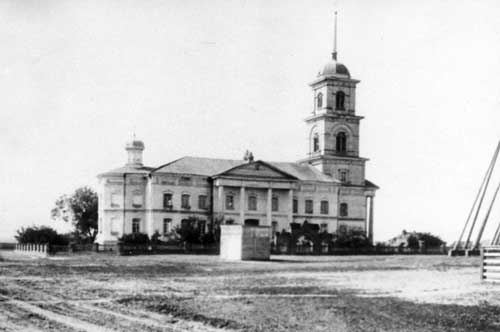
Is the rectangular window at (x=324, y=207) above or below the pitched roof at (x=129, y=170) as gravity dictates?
below

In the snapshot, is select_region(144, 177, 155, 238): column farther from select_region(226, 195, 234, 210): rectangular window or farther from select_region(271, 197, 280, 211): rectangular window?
select_region(271, 197, 280, 211): rectangular window

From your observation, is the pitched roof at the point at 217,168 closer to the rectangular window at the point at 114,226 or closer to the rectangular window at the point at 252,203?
the rectangular window at the point at 252,203

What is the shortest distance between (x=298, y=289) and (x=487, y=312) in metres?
6.27

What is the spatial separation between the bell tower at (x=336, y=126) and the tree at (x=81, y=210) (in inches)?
1089

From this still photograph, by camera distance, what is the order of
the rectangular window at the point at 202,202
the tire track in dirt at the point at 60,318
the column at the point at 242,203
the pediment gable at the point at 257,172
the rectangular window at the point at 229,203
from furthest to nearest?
1. the rectangular window at the point at 229,203
2. the rectangular window at the point at 202,202
3. the pediment gable at the point at 257,172
4. the column at the point at 242,203
5. the tire track in dirt at the point at 60,318

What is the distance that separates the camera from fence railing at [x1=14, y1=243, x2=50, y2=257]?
51928mm

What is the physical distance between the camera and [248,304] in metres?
15.1

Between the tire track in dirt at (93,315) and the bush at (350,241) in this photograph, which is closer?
the tire track in dirt at (93,315)

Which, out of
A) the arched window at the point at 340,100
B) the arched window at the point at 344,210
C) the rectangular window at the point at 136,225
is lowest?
the rectangular window at the point at 136,225

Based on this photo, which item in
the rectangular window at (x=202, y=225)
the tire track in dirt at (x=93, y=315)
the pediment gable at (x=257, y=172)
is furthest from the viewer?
the pediment gable at (x=257, y=172)

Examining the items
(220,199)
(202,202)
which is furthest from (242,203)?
(202,202)

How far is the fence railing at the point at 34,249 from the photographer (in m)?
51.9

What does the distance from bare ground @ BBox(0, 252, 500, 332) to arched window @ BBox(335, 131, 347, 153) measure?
2099 inches

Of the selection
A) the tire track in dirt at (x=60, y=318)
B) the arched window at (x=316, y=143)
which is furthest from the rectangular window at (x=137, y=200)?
the tire track in dirt at (x=60, y=318)
